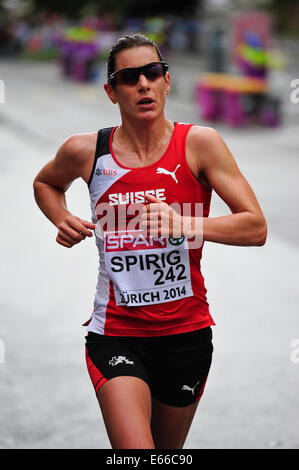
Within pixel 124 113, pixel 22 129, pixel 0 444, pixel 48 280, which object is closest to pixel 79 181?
pixel 48 280

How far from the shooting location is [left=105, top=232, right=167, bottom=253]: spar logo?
2986mm

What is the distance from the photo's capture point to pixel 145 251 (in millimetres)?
2986

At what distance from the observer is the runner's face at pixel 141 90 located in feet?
9.61

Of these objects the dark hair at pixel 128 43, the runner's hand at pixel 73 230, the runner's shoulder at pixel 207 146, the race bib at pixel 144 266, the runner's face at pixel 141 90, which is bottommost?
the race bib at pixel 144 266

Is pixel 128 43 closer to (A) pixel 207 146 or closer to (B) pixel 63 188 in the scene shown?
(A) pixel 207 146

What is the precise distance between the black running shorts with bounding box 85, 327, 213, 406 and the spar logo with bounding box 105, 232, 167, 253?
34 centimetres

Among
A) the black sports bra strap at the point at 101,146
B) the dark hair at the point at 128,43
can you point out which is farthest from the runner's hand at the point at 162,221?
the dark hair at the point at 128,43

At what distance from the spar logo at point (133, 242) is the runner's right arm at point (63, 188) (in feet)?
0.35

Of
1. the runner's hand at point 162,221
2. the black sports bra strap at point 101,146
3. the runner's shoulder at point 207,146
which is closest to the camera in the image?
the runner's hand at point 162,221

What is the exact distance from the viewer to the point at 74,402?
501cm

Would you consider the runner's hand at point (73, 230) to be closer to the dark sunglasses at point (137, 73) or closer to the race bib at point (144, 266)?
the race bib at point (144, 266)

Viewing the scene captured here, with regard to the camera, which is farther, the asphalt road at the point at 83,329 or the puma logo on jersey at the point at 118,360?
the asphalt road at the point at 83,329

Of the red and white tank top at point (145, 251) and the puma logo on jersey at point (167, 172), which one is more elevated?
→ the puma logo on jersey at point (167, 172)

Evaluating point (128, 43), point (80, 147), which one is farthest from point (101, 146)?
point (128, 43)
